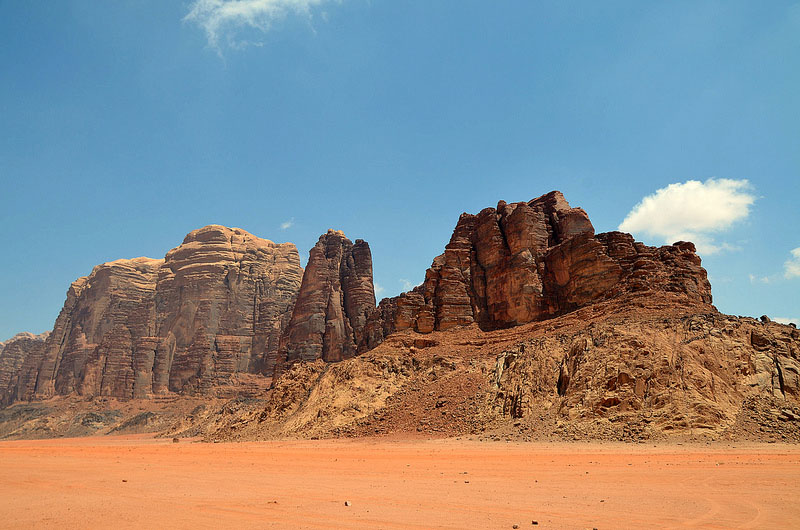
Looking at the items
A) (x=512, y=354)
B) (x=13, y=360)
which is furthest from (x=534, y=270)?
(x=13, y=360)

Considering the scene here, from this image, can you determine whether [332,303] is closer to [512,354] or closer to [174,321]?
[174,321]

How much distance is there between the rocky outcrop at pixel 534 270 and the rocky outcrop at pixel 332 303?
33296 mm

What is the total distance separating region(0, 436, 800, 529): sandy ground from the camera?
8.36 metres

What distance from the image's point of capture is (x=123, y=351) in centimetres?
11906

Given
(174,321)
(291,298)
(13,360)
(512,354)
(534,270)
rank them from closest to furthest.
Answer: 1. (512,354)
2. (534,270)
3. (174,321)
4. (291,298)
5. (13,360)

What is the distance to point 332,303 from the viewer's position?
101 m

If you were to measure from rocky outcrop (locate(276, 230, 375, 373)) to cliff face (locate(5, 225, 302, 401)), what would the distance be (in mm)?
21282

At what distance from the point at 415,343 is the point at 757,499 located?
1653 inches

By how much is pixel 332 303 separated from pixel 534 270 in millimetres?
54847

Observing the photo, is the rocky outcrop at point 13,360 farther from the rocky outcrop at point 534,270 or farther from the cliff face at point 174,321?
the rocky outcrop at point 534,270

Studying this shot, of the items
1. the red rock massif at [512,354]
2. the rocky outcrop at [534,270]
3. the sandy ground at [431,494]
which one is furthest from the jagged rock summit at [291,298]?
the sandy ground at [431,494]

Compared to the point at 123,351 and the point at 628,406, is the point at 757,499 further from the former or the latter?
the point at 123,351

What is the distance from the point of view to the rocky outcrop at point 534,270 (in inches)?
1794

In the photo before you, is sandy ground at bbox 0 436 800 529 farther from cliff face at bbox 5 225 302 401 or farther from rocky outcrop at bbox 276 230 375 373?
cliff face at bbox 5 225 302 401
